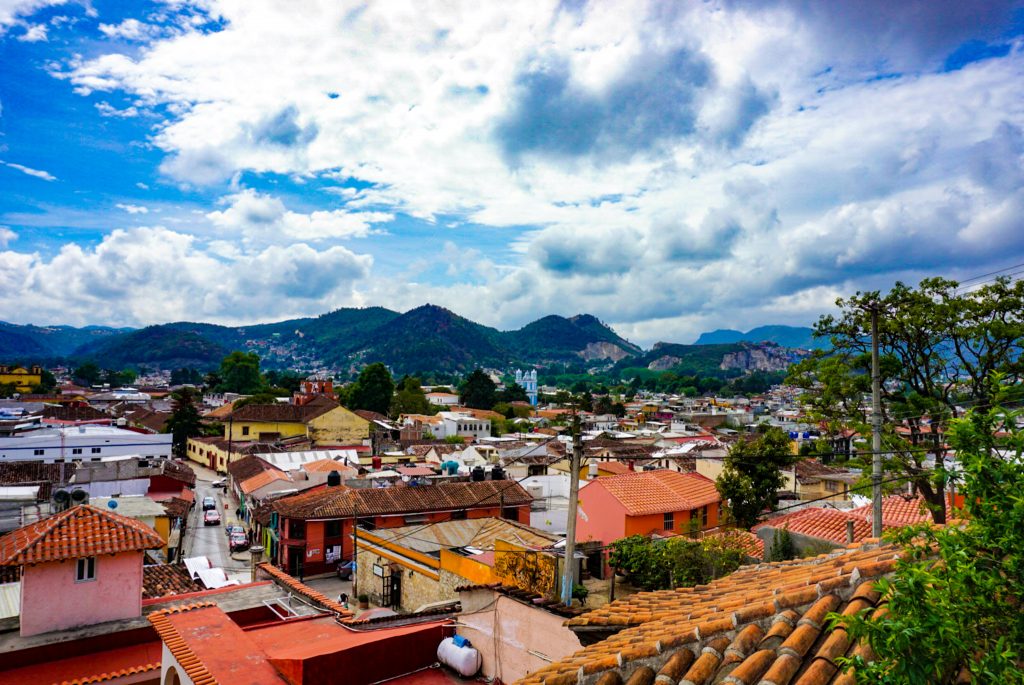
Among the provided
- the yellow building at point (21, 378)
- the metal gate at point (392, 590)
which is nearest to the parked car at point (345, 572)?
the metal gate at point (392, 590)

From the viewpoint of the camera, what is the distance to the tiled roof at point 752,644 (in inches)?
137

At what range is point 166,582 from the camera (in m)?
14.1

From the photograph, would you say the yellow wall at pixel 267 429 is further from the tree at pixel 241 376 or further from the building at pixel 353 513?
the tree at pixel 241 376

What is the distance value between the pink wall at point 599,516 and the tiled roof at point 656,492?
0.15 m

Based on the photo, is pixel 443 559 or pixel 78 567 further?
pixel 443 559

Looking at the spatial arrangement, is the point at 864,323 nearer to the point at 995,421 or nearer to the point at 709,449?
the point at 995,421

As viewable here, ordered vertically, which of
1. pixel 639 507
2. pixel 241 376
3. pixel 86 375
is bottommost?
pixel 639 507

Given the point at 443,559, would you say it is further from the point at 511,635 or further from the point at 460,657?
the point at 511,635

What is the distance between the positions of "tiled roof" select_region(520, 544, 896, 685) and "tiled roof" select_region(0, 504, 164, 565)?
7801mm

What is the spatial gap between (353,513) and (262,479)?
1196 cm

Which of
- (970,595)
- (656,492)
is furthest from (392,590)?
(970,595)

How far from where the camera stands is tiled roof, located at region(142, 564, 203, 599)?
13344 millimetres

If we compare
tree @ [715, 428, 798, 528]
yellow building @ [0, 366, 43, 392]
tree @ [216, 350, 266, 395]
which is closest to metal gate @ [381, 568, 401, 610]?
tree @ [715, 428, 798, 528]

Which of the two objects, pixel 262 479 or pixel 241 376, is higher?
pixel 241 376
